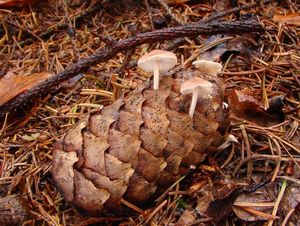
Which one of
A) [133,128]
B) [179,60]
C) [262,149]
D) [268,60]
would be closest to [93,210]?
[133,128]

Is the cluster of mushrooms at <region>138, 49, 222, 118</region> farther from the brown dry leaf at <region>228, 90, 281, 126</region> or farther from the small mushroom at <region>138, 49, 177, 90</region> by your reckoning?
the brown dry leaf at <region>228, 90, 281, 126</region>

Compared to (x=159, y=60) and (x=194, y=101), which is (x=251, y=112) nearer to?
(x=194, y=101)

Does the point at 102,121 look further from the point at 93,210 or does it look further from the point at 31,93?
the point at 31,93

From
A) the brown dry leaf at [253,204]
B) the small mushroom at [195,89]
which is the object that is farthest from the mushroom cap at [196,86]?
the brown dry leaf at [253,204]

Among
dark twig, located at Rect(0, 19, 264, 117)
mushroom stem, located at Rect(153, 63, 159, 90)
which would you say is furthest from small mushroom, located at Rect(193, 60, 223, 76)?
dark twig, located at Rect(0, 19, 264, 117)

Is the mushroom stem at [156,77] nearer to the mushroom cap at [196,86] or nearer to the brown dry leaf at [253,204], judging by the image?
the mushroom cap at [196,86]

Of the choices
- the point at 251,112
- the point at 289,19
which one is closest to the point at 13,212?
the point at 251,112

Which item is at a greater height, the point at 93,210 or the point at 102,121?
the point at 102,121

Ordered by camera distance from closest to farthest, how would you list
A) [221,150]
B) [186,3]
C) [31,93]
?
[221,150] < [31,93] < [186,3]
